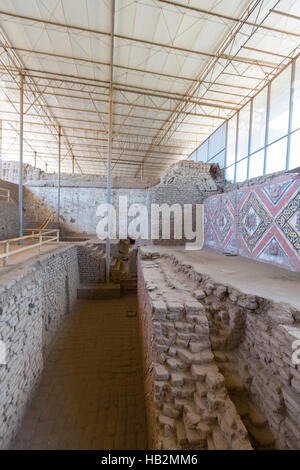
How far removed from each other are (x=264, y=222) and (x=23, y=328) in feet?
21.4

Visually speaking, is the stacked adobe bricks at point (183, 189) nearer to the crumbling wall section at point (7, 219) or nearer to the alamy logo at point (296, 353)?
the crumbling wall section at point (7, 219)

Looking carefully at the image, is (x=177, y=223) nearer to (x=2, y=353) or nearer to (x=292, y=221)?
(x=292, y=221)

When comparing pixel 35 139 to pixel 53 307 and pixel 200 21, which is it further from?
pixel 53 307

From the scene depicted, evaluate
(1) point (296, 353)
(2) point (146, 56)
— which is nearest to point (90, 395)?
(1) point (296, 353)

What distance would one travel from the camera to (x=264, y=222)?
610 cm

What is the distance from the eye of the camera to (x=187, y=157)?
18609 millimetres

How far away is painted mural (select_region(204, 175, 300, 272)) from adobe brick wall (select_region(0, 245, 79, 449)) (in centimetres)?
605

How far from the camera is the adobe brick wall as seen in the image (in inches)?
127

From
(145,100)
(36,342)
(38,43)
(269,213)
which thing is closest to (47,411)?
(36,342)

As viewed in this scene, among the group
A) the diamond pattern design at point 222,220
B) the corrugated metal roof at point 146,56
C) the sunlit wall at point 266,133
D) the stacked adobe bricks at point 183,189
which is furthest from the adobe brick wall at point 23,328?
the sunlit wall at point 266,133

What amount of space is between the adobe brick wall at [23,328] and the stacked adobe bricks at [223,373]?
2241 mm

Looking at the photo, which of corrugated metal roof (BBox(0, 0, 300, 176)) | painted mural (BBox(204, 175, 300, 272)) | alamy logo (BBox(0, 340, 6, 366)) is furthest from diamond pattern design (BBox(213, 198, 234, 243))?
alamy logo (BBox(0, 340, 6, 366))

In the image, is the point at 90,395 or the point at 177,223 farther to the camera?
the point at 177,223

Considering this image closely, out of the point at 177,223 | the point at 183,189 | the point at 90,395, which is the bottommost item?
the point at 90,395
